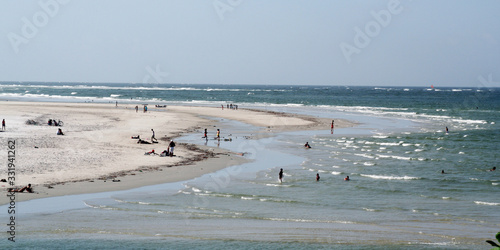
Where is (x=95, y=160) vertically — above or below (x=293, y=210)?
above

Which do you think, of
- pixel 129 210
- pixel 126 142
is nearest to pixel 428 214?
pixel 129 210

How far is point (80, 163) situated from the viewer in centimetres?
3228

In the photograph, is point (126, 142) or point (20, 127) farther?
point (20, 127)

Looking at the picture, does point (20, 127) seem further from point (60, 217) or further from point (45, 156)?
point (60, 217)

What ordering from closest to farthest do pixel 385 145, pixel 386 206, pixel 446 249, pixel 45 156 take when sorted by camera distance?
pixel 446 249, pixel 386 206, pixel 45 156, pixel 385 145

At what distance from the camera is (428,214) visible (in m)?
23.7

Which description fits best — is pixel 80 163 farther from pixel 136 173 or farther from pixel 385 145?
pixel 385 145

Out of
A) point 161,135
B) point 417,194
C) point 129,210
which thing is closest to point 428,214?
point 417,194

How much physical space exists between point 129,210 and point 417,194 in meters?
15.4

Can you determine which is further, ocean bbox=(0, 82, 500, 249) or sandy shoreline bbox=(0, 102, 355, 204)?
sandy shoreline bbox=(0, 102, 355, 204)

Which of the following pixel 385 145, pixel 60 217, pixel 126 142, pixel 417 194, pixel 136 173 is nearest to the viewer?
pixel 60 217

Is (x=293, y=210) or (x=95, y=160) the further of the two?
(x=95, y=160)

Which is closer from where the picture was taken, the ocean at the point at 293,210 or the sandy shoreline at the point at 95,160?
the ocean at the point at 293,210

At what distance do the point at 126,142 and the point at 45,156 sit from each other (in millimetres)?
10555
